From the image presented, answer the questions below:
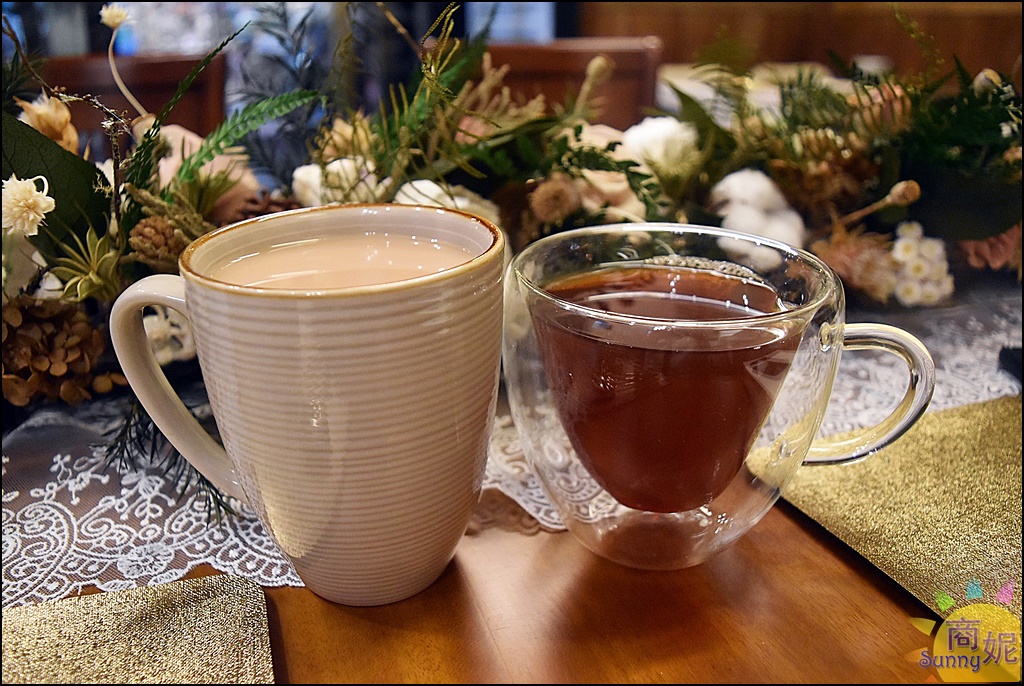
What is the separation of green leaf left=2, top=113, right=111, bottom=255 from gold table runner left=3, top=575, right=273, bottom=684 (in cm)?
22

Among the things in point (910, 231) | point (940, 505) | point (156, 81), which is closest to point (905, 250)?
point (910, 231)

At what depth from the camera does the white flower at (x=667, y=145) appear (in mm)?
683

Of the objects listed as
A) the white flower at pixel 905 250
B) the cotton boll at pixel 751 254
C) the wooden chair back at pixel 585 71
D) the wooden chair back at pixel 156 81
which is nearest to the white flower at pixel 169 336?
the cotton boll at pixel 751 254

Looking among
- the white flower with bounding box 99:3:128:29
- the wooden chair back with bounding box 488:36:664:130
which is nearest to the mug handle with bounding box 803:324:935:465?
the white flower with bounding box 99:3:128:29

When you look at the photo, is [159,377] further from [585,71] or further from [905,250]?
[585,71]

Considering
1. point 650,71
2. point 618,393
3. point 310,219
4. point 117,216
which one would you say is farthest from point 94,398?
point 650,71

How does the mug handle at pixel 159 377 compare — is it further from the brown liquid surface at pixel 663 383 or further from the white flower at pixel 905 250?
the white flower at pixel 905 250

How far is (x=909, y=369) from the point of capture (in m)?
0.41

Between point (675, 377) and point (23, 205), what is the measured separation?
1.14 ft

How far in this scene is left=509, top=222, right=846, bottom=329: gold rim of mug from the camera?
1.14 feet

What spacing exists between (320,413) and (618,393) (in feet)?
0.46

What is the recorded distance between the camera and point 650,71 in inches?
52.4

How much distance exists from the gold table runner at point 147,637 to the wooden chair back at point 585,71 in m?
1.06

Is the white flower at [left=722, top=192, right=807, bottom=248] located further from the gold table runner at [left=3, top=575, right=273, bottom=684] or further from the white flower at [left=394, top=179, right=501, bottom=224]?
the gold table runner at [left=3, top=575, right=273, bottom=684]
